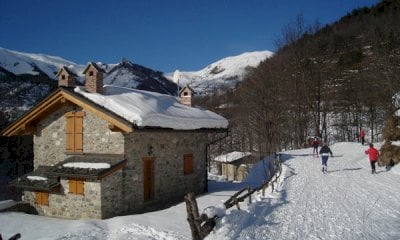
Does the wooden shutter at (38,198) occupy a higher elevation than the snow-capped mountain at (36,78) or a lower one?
lower

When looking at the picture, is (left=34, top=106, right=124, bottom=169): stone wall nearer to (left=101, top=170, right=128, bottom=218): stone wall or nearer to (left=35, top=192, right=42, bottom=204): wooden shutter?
(left=101, top=170, right=128, bottom=218): stone wall

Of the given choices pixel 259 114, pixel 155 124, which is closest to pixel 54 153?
pixel 155 124

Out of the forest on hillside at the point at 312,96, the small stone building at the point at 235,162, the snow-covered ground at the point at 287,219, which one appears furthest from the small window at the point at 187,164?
the small stone building at the point at 235,162

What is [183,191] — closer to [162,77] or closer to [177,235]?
[177,235]

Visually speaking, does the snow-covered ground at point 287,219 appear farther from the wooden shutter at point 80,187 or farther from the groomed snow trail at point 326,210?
the wooden shutter at point 80,187

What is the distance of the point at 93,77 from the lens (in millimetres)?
16312

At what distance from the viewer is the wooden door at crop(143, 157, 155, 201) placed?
52.6ft

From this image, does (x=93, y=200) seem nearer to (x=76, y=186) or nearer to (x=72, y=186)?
(x=76, y=186)

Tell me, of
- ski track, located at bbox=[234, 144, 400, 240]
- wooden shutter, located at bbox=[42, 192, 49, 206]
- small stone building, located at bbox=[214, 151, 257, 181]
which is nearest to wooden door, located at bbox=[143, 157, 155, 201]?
wooden shutter, located at bbox=[42, 192, 49, 206]

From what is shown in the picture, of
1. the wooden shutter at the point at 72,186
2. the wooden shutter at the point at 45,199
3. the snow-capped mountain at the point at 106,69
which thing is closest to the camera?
the wooden shutter at the point at 72,186

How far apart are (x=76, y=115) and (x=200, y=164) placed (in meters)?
7.36

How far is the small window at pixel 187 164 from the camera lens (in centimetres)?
1870

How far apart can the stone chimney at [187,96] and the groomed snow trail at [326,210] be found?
22.7ft

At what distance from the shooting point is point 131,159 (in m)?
15.2
